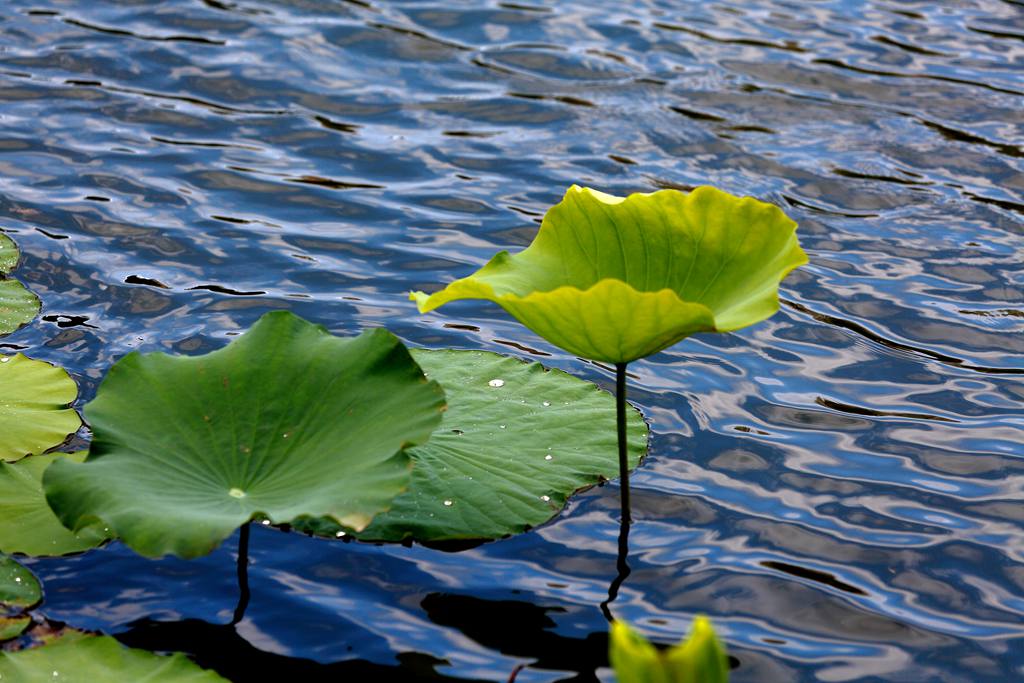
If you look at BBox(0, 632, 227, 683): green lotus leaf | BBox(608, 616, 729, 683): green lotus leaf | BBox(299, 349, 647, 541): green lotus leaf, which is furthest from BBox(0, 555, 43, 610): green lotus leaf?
BBox(608, 616, 729, 683): green lotus leaf

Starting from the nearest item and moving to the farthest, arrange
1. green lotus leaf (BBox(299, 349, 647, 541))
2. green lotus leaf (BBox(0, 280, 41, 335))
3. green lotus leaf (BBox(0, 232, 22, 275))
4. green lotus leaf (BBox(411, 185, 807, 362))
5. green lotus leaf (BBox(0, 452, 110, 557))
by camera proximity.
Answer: green lotus leaf (BBox(411, 185, 807, 362)) < green lotus leaf (BBox(0, 452, 110, 557)) < green lotus leaf (BBox(299, 349, 647, 541)) < green lotus leaf (BBox(0, 280, 41, 335)) < green lotus leaf (BBox(0, 232, 22, 275))

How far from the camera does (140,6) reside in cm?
543

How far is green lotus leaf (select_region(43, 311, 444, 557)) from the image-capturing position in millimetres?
1783

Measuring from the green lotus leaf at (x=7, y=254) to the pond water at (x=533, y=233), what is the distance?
0.08 meters

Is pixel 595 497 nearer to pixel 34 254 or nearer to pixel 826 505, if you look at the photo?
pixel 826 505

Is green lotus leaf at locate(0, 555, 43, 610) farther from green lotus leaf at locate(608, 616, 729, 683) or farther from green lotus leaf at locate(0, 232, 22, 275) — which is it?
green lotus leaf at locate(0, 232, 22, 275)

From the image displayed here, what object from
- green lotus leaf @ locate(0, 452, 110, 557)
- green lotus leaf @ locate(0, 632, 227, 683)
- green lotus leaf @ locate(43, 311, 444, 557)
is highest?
green lotus leaf @ locate(43, 311, 444, 557)

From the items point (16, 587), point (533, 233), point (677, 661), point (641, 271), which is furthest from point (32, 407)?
point (677, 661)

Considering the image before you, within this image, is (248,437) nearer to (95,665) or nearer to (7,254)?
(95,665)

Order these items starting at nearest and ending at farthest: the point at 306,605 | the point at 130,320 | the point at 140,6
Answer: the point at 306,605 → the point at 130,320 → the point at 140,6

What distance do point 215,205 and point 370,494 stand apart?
2.32 metres

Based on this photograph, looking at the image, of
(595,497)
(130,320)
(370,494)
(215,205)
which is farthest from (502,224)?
(370,494)

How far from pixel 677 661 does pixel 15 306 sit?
8.30ft

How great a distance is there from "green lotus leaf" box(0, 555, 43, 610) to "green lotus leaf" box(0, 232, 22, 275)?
1446 millimetres
